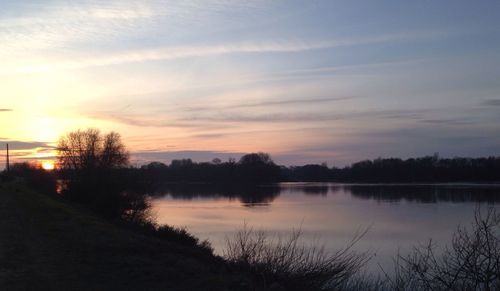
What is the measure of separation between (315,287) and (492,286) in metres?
2.58

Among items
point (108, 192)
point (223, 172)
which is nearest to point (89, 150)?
point (108, 192)

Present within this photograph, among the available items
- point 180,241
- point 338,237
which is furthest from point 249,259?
point 338,237

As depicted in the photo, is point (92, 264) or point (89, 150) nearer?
point (92, 264)

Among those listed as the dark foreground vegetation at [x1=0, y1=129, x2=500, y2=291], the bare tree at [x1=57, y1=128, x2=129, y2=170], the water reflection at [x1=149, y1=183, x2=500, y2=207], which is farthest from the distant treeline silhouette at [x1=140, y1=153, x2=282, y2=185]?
the dark foreground vegetation at [x1=0, y1=129, x2=500, y2=291]

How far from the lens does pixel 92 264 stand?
1078 cm

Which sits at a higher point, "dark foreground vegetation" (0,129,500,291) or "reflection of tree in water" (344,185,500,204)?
"dark foreground vegetation" (0,129,500,291)

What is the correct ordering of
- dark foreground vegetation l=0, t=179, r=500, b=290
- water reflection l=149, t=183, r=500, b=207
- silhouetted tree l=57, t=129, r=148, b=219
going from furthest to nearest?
water reflection l=149, t=183, r=500, b=207, silhouetted tree l=57, t=129, r=148, b=219, dark foreground vegetation l=0, t=179, r=500, b=290

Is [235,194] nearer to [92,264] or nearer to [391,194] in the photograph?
[391,194]

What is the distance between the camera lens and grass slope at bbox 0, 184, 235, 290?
29.8 feet

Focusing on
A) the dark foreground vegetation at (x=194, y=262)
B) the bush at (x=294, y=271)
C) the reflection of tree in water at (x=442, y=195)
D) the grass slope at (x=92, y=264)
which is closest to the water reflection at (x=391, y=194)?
the reflection of tree in water at (x=442, y=195)

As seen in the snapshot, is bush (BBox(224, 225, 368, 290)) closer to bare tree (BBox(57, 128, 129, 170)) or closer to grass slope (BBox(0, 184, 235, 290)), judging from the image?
grass slope (BBox(0, 184, 235, 290))

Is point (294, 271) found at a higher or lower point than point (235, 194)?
higher

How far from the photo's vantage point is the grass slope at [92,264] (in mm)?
9070

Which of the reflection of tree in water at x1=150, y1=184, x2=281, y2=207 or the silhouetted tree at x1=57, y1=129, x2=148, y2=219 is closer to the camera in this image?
the silhouetted tree at x1=57, y1=129, x2=148, y2=219
